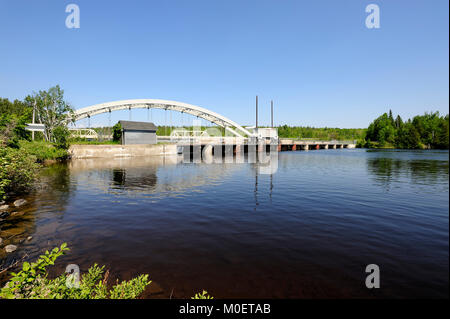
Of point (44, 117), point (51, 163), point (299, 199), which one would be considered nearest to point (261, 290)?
point (299, 199)

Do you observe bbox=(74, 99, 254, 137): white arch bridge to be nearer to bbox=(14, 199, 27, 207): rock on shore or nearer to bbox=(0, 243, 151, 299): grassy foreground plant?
bbox=(14, 199, 27, 207): rock on shore

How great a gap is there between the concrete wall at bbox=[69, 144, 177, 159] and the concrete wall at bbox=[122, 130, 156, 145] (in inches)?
119

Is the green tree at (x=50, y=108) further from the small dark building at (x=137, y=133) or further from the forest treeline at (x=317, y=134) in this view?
the forest treeline at (x=317, y=134)

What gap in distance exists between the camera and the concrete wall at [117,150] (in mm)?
43781

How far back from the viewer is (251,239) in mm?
9609

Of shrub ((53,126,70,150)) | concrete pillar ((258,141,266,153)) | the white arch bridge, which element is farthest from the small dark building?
concrete pillar ((258,141,266,153))

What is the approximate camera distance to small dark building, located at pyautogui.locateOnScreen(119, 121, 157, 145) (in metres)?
53.1

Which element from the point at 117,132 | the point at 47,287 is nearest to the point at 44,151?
the point at 117,132

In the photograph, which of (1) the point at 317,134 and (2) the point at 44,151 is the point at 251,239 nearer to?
(2) the point at 44,151

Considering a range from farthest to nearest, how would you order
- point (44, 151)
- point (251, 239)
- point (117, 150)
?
point (117, 150) < point (44, 151) < point (251, 239)

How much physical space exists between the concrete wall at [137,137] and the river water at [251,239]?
37410 millimetres

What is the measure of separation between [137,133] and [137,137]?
0.96 metres

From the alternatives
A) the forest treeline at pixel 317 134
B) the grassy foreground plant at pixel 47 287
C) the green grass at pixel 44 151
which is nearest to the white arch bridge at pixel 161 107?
the green grass at pixel 44 151
